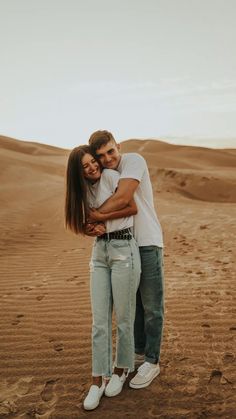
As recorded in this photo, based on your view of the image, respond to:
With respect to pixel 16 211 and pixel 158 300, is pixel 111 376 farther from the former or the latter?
pixel 16 211

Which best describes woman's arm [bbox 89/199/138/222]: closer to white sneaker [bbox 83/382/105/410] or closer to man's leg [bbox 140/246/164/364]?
man's leg [bbox 140/246/164/364]

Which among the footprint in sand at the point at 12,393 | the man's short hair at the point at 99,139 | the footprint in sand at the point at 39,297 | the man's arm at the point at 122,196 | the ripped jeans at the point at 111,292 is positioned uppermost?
the man's short hair at the point at 99,139

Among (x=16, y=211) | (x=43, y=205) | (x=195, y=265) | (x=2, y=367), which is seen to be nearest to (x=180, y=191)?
(x=43, y=205)

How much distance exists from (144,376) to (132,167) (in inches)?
64.8

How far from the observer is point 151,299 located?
10.3 ft

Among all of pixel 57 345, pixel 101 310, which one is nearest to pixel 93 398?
pixel 101 310

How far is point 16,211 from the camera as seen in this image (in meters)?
12.0

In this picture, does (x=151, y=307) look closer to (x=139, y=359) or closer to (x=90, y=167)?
(x=139, y=359)

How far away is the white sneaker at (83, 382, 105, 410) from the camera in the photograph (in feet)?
9.60

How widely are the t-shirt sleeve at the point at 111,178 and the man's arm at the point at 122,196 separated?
8cm

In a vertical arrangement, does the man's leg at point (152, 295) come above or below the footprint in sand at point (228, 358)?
above

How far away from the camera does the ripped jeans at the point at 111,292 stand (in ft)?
9.37

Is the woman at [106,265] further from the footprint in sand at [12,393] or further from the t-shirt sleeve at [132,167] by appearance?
the footprint in sand at [12,393]

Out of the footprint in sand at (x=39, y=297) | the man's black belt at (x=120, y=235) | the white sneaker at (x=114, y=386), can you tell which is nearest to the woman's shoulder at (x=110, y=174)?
the man's black belt at (x=120, y=235)
